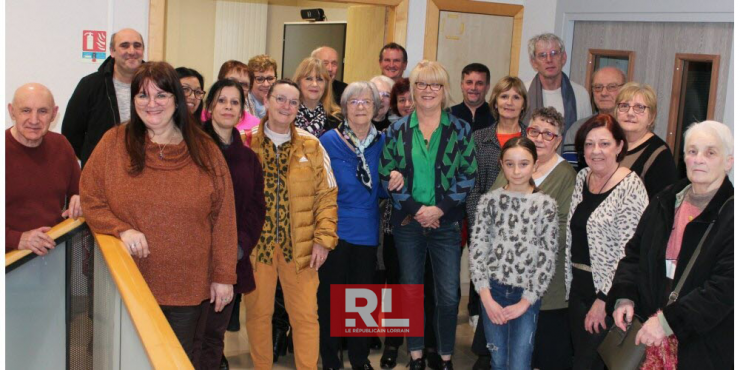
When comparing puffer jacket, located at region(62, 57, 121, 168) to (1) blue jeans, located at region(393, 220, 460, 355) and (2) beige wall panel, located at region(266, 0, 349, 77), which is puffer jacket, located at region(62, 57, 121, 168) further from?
(2) beige wall panel, located at region(266, 0, 349, 77)

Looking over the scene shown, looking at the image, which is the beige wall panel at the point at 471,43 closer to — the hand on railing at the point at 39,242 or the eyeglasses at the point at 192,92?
the eyeglasses at the point at 192,92

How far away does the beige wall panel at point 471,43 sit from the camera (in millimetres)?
7105

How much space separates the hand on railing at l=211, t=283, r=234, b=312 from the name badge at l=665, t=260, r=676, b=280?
5.51 feet

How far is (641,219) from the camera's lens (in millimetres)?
3301

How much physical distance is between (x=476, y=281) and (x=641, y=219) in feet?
3.24

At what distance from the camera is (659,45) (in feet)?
20.4

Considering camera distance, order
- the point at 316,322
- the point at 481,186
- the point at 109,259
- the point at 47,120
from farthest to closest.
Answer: the point at 481,186 → the point at 316,322 → the point at 47,120 → the point at 109,259

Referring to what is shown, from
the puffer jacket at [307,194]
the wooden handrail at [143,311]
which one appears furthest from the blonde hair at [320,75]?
the wooden handrail at [143,311]

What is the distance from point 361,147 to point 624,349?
6.06 ft

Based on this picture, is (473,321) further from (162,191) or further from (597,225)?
(162,191)

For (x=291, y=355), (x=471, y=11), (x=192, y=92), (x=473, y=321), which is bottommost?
(x=291, y=355)

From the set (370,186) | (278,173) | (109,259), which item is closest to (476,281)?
(370,186)

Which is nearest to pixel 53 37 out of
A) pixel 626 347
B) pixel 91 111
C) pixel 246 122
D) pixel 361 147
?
pixel 91 111

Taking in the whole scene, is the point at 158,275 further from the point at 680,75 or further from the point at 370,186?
the point at 680,75
